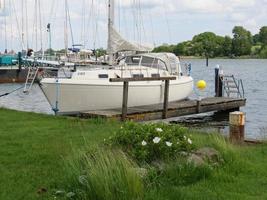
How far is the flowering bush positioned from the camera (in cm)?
782

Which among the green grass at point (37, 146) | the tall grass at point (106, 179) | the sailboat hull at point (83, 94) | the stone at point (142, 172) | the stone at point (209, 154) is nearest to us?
the tall grass at point (106, 179)

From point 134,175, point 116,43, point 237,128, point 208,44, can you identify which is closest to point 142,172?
point 134,175

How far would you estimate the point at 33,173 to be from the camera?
326 inches

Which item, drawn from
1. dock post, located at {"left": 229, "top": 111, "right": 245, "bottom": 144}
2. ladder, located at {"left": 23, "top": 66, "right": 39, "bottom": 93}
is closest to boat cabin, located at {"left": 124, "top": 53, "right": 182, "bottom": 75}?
ladder, located at {"left": 23, "top": 66, "right": 39, "bottom": 93}

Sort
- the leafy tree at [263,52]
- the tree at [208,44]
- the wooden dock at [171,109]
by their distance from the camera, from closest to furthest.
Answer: the wooden dock at [171,109] < the tree at [208,44] < the leafy tree at [263,52]

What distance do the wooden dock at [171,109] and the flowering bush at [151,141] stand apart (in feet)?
32.4

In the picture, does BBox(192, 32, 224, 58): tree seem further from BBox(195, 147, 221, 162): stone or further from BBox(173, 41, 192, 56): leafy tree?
BBox(195, 147, 221, 162): stone

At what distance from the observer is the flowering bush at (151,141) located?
782cm

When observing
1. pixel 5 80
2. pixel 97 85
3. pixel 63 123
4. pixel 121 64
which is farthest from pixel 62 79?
pixel 5 80

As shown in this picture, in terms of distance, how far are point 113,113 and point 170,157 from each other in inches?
446

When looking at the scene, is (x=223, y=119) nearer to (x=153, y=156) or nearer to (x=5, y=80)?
(x=153, y=156)

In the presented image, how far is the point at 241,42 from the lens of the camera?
529 ft

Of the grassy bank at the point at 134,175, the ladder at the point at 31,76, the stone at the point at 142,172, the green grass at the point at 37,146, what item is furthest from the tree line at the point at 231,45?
the stone at the point at 142,172

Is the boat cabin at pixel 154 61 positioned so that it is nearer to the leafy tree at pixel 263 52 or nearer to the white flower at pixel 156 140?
the white flower at pixel 156 140
